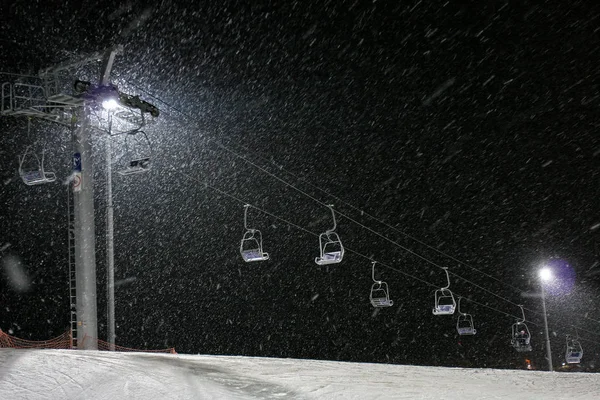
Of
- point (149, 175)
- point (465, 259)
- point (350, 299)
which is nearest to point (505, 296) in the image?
point (465, 259)

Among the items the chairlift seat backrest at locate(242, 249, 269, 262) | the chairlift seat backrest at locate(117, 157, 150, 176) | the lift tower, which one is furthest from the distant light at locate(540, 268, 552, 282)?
the lift tower

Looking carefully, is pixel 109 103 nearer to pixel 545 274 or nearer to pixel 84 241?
pixel 84 241

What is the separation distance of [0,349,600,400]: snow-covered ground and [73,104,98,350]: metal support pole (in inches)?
158

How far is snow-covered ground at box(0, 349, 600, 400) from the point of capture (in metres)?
7.15

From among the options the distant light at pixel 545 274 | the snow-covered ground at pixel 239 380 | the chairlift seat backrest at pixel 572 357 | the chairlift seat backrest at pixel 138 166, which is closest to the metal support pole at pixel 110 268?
the chairlift seat backrest at pixel 138 166

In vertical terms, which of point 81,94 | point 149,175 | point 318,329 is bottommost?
point 318,329

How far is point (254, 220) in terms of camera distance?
168 ft

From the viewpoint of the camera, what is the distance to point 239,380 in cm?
826

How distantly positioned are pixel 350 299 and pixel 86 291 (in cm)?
5103

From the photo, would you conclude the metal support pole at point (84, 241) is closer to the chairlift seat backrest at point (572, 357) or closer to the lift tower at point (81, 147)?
the lift tower at point (81, 147)

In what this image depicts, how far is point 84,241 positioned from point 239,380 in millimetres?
7191

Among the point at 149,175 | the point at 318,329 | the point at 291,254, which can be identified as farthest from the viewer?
the point at 318,329

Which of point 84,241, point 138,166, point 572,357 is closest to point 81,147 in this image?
point 138,166

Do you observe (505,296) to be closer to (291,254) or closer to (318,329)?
(318,329)
